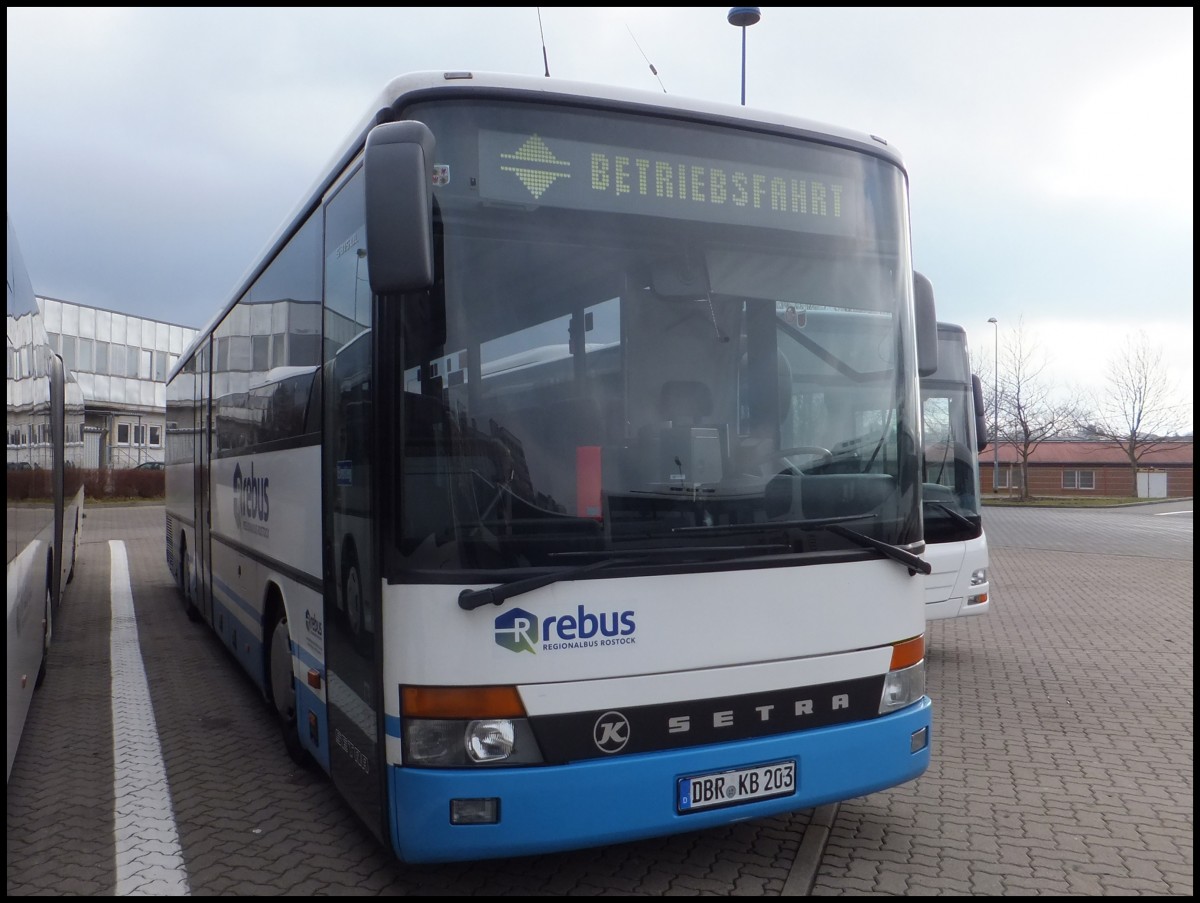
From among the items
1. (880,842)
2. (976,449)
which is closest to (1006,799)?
(880,842)

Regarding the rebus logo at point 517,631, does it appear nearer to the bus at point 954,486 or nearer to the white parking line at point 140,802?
the white parking line at point 140,802

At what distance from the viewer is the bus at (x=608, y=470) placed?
12.7ft

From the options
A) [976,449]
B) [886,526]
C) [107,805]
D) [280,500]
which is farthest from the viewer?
[976,449]

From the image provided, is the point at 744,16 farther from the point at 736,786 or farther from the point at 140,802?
the point at 140,802

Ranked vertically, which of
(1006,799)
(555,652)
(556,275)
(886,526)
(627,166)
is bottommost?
(1006,799)

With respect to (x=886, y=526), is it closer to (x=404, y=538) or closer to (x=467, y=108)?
(x=404, y=538)

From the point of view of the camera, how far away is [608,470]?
4.03 m

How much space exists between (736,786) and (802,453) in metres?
1.34

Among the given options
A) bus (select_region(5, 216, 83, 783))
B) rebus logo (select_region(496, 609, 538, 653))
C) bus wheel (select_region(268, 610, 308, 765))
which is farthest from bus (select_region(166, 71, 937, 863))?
bus (select_region(5, 216, 83, 783))

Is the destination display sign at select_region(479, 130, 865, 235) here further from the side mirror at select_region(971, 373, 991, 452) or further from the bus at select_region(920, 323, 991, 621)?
the side mirror at select_region(971, 373, 991, 452)

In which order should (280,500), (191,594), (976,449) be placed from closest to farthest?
(280,500) < (976,449) < (191,594)

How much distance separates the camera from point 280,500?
599cm

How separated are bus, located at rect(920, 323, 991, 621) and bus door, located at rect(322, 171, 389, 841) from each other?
606 centimetres

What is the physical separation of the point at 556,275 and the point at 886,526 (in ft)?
5.82
